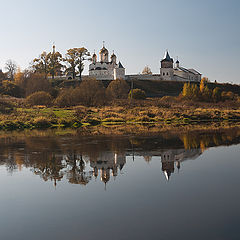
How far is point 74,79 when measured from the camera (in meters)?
92.9

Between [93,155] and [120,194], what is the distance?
626 centimetres

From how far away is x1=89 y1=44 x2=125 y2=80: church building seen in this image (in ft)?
323

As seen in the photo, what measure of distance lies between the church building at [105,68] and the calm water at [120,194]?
8287 centimetres

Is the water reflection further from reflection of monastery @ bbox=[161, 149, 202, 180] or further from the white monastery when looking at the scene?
the white monastery

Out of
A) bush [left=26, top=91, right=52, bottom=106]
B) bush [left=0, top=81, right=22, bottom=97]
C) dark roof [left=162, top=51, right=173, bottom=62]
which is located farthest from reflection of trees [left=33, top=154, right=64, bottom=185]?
dark roof [left=162, top=51, right=173, bottom=62]

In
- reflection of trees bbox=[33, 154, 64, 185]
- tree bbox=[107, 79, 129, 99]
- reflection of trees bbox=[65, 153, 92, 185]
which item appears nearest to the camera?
reflection of trees bbox=[65, 153, 92, 185]

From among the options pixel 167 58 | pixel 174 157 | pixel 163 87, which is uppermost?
pixel 167 58

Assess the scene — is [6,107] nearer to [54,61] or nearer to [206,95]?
[206,95]

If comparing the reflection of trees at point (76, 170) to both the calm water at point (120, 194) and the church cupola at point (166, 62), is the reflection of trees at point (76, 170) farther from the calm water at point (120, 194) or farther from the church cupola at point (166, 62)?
the church cupola at point (166, 62)

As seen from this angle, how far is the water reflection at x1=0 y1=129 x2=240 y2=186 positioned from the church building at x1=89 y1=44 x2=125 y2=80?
256 ft

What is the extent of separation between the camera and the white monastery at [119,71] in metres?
100

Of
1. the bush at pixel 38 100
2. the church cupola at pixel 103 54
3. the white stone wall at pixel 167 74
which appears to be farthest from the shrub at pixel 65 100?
the white stone wall at pixel 167 74

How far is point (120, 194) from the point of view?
9367 millimetres

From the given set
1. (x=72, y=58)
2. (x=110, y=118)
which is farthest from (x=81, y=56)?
(x=110, y=118)
